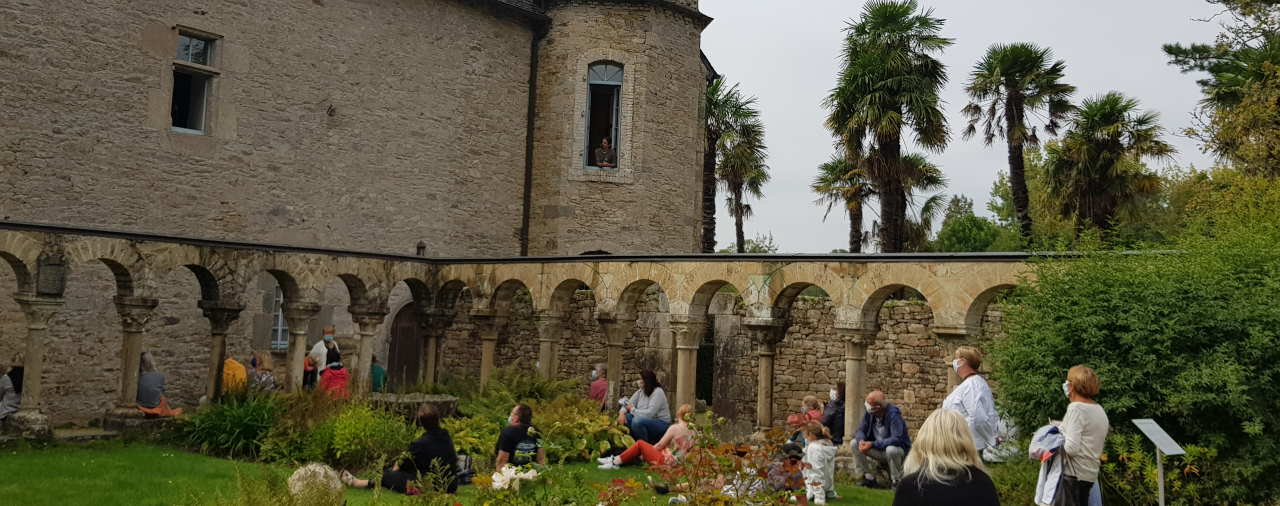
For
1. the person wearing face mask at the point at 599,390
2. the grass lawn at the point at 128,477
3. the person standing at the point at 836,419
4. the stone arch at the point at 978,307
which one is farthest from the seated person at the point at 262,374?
the stone arch at the point at 978,307

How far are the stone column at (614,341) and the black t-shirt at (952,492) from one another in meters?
10.1

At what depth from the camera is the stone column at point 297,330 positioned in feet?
44.2

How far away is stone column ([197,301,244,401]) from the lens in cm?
1269

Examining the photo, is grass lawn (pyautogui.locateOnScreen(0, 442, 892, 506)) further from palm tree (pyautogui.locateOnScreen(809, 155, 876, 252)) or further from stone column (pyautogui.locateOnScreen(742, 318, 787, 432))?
palm tree (pyautogui.locateOnScreen(809, 155, 876, 252))

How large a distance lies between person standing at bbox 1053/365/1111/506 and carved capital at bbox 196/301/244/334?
9714 mm

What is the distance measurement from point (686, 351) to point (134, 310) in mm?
6429

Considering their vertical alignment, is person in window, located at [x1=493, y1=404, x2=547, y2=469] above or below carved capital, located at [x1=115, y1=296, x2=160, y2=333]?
below

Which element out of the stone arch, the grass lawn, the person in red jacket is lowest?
the grass lawn

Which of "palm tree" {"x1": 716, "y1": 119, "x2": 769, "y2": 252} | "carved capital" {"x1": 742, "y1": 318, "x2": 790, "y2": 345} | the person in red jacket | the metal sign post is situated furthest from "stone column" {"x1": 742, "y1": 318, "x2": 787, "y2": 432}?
"palm tree" {"x1": 716, "y1": 119, "x2": 769, "y2": 252}

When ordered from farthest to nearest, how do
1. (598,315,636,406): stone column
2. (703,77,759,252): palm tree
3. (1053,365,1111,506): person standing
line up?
(703,77,759,252): palm tree < (598,315,636,406): stone column < (1053,365,1111,506): person standing

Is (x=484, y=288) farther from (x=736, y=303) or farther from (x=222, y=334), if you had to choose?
(x=736, y=303)

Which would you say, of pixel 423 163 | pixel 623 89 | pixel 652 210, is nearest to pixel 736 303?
pixel 652 210

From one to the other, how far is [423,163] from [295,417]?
7.78 meters

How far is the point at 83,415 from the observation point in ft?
46.1
